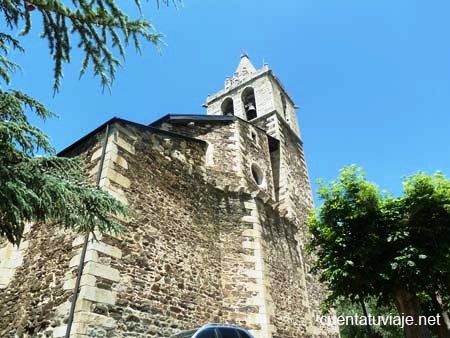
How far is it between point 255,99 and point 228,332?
596 inches

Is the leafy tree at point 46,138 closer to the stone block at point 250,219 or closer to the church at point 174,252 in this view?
the church at point 174,252

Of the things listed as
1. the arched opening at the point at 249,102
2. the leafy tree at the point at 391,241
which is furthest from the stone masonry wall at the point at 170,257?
the arched opening at the point at 249,102

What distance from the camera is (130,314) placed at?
669 cm

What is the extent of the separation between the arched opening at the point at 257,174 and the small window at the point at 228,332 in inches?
303

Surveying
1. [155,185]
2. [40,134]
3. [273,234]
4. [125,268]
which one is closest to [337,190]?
[273,234]

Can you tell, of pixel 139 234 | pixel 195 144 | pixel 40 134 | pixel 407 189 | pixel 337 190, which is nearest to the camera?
pixel 40 134

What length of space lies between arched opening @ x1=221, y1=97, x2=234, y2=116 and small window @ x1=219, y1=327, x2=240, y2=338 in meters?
16.3

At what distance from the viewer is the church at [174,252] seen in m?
6.58

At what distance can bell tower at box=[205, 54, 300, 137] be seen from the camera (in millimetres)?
18141

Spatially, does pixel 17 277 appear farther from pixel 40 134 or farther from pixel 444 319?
pixel 444 319

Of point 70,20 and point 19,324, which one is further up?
point 70,20

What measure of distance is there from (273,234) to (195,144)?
12.7 ft

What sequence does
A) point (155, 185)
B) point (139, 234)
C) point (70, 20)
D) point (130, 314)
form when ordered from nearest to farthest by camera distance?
1. point (70, 20)
2. point (130, 314)
3. point (139, 234)
4. point (155, 185)

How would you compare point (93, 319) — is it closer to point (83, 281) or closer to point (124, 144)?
point (83, 281)
